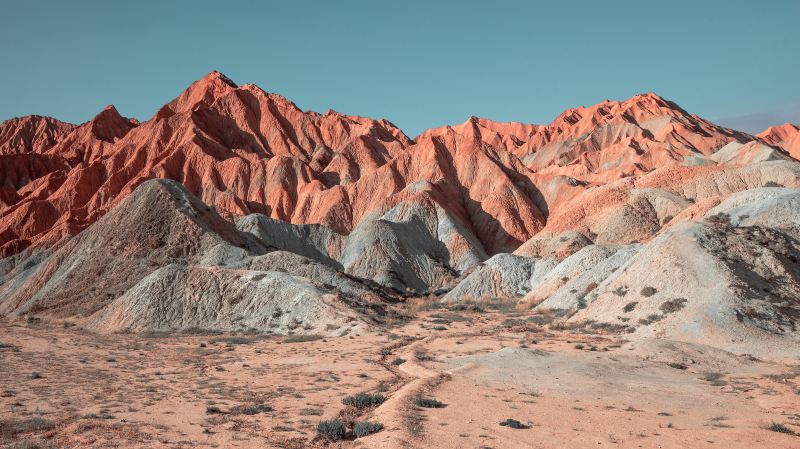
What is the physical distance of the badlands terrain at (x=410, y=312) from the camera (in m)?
17.5

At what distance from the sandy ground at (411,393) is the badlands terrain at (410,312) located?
14 cm

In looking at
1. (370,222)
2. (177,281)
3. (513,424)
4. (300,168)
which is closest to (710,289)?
(513,424)

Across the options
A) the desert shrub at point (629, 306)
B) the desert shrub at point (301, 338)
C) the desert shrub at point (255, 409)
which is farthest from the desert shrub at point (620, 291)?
the desert shrub at point (255, 409)

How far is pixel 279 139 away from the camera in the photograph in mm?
139875

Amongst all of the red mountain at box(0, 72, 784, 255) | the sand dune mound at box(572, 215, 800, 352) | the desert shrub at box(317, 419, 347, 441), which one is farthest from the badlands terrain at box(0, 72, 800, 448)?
the red mountain at box(0, 72, 784, 255)

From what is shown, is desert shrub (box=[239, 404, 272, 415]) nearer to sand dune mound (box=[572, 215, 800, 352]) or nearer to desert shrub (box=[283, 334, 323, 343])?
desert shrub (box=[283, 334, 323, 343])

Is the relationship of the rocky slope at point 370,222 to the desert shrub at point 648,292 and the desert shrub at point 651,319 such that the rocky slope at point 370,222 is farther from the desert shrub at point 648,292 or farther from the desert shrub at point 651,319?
the desert shrub at point 648,292

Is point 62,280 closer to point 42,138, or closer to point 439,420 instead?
point 439,420

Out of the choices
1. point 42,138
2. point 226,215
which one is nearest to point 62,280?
point 226,215

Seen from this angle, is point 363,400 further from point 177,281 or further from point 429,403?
point 177,281

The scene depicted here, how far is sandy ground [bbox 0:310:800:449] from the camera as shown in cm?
1577

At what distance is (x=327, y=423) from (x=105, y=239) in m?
49.6

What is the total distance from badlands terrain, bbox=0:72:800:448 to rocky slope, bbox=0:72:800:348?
28 centimetres

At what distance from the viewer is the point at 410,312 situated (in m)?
49.8
